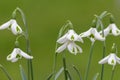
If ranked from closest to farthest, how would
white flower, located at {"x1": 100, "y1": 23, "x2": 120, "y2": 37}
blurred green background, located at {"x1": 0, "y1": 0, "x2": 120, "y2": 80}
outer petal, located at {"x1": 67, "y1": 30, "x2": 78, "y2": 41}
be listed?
outer petal, located at {"x1": 67, "y1": 30, "x2": 78, "y2": 41} < white flower, located at {"x1": 100, "y1": 23, "x2": 120, "y2": 37} < blurred green background, located at {"x1": 0, "y1": 0, "x2": 120, "y2": 80}

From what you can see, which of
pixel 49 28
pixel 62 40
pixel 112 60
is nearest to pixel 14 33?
pixel 62 40

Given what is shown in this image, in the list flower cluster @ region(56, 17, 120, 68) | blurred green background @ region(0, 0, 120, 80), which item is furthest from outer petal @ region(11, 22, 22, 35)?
blurred green background @ region(0, 0, 120, 80)

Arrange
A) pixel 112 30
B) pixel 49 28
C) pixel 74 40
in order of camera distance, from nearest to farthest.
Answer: pixel 74 40
pixel 112 30
pixel 49 28

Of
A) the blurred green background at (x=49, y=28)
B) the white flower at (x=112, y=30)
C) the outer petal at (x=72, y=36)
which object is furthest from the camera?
the blurred green background at (x=49, y=28)

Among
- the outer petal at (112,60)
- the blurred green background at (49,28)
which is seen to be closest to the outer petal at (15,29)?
the outer petal at (112,60)

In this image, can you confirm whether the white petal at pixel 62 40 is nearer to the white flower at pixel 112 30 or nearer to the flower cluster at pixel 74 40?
the flower cluster at pixel 74 40

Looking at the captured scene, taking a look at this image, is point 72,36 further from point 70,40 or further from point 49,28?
point 49,28

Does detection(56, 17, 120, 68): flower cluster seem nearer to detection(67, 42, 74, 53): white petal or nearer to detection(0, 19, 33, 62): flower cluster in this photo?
detection(67, 42, 74, 53): white petal

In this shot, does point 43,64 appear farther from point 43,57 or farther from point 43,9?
point 43,9

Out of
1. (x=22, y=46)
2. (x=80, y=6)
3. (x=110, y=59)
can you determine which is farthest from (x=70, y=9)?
(x=110, y=59)
